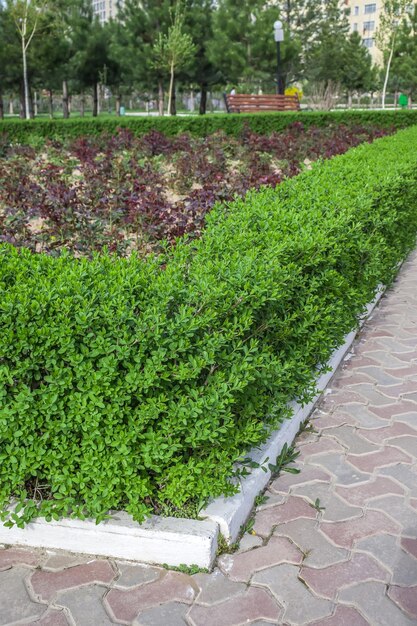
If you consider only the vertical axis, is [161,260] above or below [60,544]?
above

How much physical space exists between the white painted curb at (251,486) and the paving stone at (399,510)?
0.55 m

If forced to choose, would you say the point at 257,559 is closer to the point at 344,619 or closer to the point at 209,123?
the point at 344,619

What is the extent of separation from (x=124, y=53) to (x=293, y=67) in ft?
38.9

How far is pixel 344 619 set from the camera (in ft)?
8.20

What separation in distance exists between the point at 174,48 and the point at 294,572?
101ft

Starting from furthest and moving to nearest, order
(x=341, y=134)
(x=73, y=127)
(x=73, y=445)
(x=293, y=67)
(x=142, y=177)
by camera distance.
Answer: (x=293, y=67) < (x=73, y=127) < (x=341, y=134) < (x=142, y=177) < (x=73, y=445)

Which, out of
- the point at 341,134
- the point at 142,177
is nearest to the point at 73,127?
the point at 341,134

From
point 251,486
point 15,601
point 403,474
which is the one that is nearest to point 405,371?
point 403,474

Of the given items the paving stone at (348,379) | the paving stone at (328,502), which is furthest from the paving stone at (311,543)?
the paving stone at (348,379)

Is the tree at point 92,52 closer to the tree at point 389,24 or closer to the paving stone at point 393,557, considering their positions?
the tree at point 389,24

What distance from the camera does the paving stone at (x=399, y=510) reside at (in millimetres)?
3018

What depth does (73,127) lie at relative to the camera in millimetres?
20203

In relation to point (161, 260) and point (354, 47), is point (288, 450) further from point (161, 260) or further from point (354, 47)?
point (354, 47)

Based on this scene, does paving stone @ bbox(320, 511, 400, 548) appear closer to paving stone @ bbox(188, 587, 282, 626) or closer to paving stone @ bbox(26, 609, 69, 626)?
paving stone @ bbox(188, 587, 282, 626)
